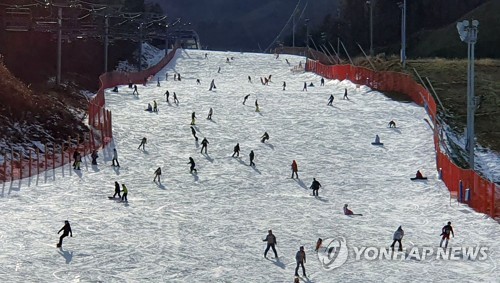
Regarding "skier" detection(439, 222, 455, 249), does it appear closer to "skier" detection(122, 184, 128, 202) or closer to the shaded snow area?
the shaded snow area

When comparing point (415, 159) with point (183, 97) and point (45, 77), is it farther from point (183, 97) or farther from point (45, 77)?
point (45, 77)

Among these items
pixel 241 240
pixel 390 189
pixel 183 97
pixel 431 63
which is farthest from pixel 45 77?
pixel 241 240

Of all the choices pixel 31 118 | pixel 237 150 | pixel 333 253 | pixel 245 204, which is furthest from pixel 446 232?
pixel 31 118

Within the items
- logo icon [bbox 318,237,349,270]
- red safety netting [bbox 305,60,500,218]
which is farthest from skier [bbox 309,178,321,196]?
logo icon [bbox 318,237,349,270]

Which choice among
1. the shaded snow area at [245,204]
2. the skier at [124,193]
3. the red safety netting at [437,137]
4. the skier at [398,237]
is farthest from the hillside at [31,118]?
the skier at [398,237]
